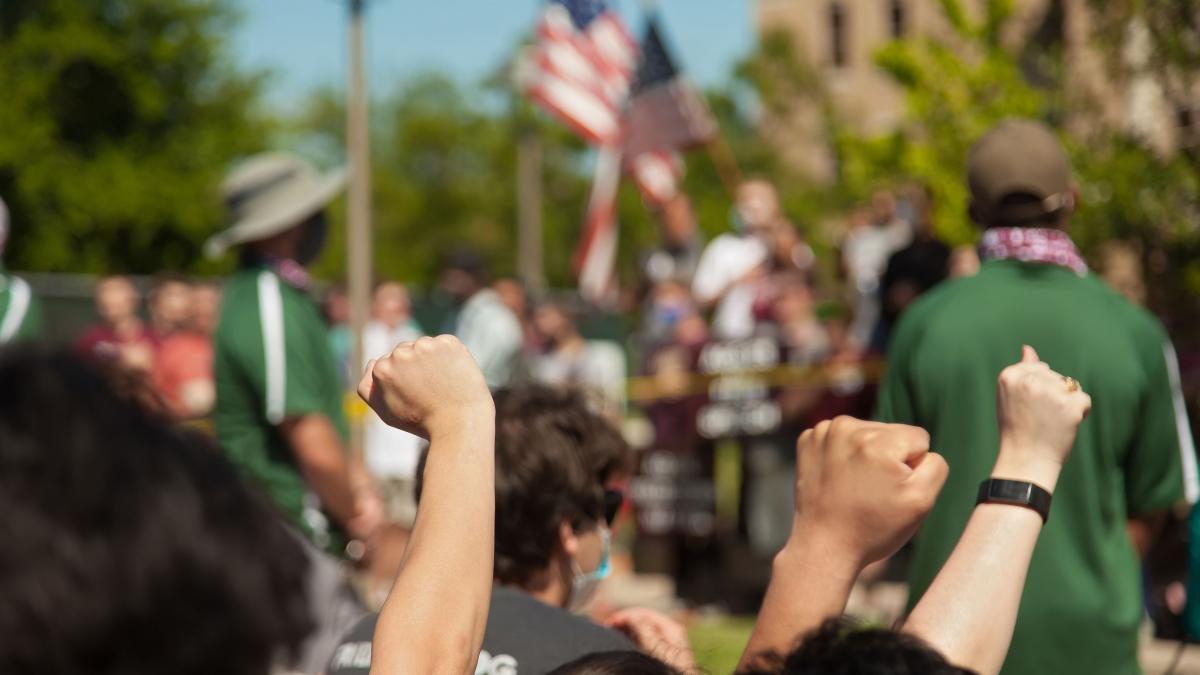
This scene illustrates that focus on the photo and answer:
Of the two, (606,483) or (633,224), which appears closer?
(606,483)

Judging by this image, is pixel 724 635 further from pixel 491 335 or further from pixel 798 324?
pixel 491 335

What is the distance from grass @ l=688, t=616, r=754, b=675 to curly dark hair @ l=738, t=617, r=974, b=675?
16.1 feet

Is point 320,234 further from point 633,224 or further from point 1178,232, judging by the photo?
point 633,224

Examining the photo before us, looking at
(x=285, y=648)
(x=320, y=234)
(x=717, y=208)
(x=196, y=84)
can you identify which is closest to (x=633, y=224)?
(x=717, y=208)

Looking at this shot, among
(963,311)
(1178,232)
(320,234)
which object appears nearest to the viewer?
(963,311)

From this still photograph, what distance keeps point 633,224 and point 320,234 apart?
4813 centimetres

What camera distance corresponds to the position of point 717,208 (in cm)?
5244

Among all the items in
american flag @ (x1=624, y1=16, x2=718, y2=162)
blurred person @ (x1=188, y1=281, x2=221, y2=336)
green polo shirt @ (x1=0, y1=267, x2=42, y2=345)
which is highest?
american flag @ (x1=624, y1=16, x2=718, y2=162)

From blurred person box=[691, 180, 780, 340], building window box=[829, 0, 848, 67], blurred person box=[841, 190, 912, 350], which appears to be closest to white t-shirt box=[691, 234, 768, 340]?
blurred person box=[691, 180, 780, 340]

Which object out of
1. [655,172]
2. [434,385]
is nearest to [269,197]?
[434,385]

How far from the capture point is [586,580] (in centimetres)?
292

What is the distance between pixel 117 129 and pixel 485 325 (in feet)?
130

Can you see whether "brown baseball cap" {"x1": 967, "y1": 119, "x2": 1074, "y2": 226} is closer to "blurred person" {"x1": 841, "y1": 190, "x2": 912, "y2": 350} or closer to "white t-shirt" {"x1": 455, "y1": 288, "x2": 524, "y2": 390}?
"white t-shirt" {"x1": 455, "y1": 288, "x2": 524, "y2": 390}

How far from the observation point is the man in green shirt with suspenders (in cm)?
457
